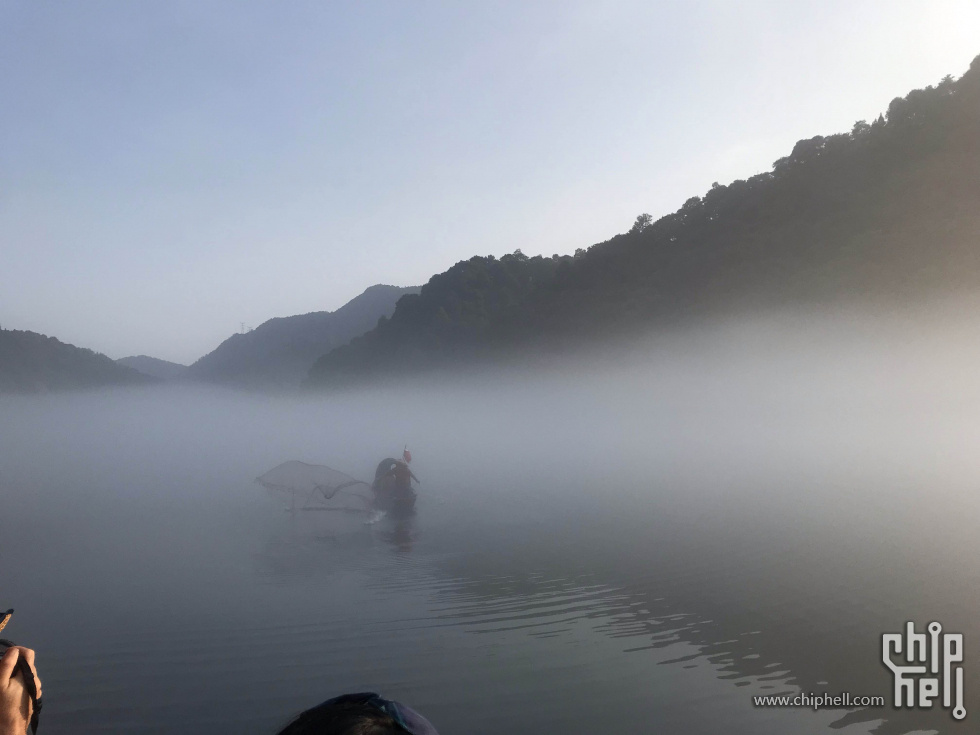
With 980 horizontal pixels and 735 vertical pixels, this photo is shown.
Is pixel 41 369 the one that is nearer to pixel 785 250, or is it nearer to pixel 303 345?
pixel 303 345

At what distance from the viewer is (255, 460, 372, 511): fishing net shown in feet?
62.5

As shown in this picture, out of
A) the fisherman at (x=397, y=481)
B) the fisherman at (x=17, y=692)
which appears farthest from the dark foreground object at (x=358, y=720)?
the fisherman at (x=397, y=481)

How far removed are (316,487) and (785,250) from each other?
5986 cm

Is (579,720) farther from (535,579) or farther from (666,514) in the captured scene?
(666,514)

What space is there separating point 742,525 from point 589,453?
21.1 meters

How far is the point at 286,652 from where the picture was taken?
8.17 m

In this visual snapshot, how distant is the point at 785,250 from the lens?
65.2 m

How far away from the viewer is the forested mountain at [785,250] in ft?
174

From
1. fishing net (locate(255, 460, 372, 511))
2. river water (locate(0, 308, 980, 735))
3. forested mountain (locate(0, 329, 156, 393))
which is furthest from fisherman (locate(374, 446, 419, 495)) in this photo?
forested mountain (locate(0, 329, 156, 393))

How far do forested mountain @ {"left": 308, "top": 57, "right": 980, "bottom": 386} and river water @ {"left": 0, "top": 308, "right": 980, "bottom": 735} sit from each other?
25.7 meters

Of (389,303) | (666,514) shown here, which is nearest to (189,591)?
(666,514)

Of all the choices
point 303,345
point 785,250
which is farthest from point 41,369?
point 785,250

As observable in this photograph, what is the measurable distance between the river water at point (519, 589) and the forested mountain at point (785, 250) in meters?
25.7

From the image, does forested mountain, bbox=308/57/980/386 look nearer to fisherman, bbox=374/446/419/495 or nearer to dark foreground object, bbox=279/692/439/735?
fisherman, bbox=374/446/419/495
